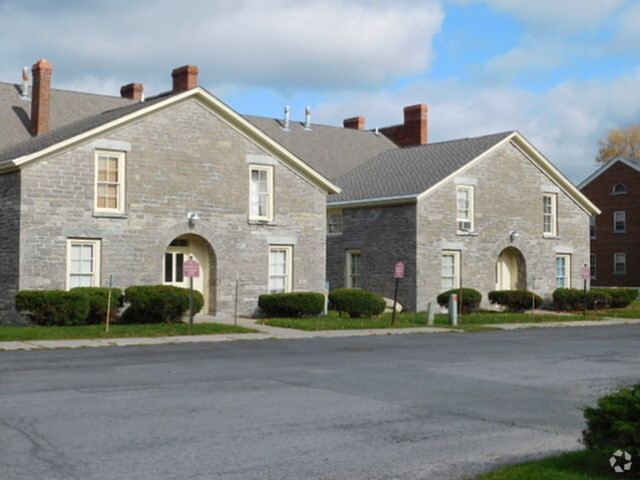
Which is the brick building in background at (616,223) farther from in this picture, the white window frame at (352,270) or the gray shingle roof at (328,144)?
the white window frame at (352,270)

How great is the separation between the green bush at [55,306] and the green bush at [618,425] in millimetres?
19105

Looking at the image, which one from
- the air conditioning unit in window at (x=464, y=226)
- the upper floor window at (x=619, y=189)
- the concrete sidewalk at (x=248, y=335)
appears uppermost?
the upper floor window at (x=619, y=189)

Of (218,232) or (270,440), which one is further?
(218,232)

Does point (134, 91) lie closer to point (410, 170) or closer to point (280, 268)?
point (410, 170)

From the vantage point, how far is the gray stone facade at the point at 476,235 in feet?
114

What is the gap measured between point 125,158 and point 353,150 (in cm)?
1910

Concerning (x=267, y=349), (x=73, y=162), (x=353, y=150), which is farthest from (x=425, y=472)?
(x=353, y=150)

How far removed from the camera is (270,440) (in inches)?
359

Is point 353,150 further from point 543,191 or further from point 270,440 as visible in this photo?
point 270,440

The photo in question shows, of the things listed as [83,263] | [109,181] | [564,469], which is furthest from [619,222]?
[564,469]

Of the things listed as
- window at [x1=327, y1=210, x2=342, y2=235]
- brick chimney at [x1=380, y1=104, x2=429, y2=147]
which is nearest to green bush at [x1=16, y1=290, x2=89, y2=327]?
window at [x1=327, y1=210, x2=342, y2=235]

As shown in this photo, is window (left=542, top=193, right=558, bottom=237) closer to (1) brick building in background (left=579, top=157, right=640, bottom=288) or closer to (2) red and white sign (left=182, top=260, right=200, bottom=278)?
(1) brick building in background (left=579, top=157, right=640, bottom=288)

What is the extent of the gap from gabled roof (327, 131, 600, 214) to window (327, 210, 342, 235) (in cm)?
61

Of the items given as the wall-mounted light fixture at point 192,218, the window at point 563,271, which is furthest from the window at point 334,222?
the wall-mounted light fixture at point 192,218
